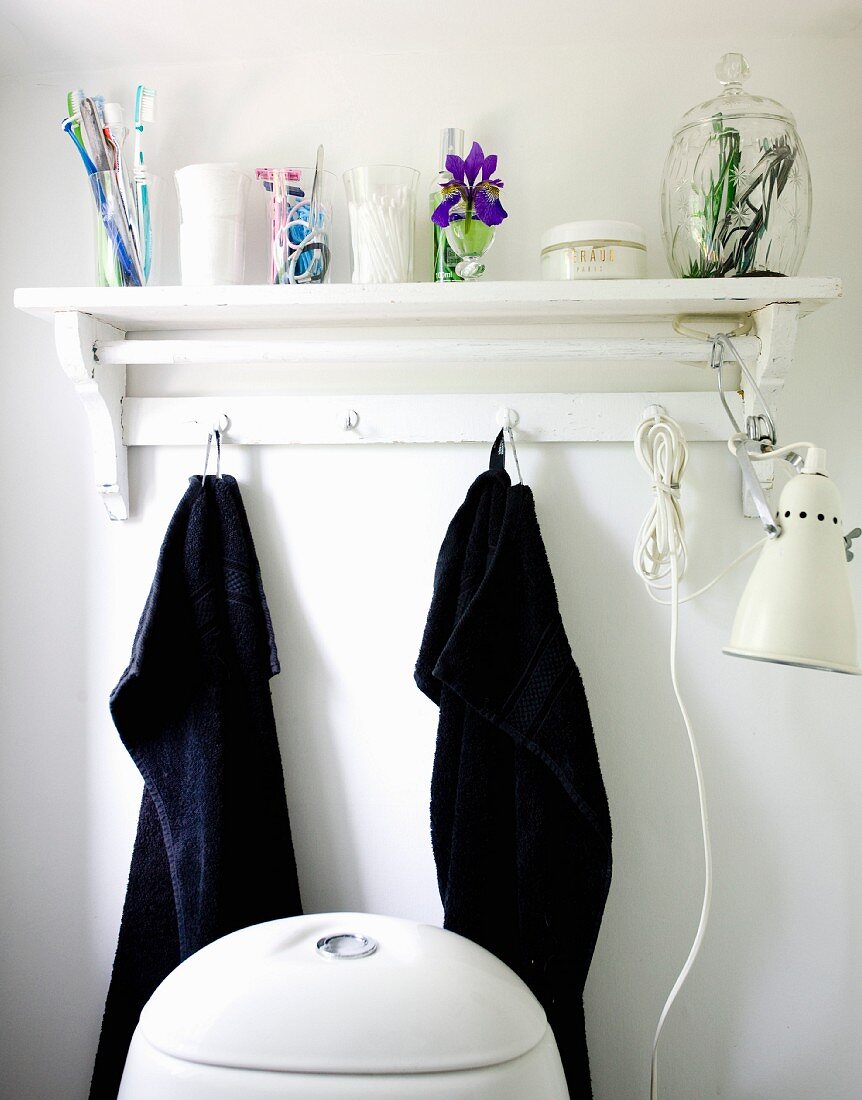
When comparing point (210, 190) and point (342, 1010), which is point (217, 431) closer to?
point (210, 190)

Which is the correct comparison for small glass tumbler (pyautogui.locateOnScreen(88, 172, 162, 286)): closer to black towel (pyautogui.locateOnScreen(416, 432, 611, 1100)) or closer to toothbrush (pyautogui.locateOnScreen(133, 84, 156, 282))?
toothbrush (pyautogui.locateOnScreen(133, 84, 156, 282))

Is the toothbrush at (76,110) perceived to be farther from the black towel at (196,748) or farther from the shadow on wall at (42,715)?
the black towel at (196,748)

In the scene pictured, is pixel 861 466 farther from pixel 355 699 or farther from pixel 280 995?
pixel 280 995

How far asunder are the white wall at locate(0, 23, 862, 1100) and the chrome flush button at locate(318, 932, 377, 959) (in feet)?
1.15

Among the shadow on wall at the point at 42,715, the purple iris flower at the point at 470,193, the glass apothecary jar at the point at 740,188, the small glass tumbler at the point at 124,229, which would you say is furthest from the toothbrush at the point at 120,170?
the glass apothecary jar at the point at 740,188

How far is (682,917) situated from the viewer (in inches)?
41.8

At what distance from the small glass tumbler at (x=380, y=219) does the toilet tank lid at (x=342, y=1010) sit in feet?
2.20

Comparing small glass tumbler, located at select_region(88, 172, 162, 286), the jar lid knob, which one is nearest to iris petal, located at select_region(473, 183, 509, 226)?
the jar lid knob

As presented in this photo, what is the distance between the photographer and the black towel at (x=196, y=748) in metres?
1.00

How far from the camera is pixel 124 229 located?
3.23 ft

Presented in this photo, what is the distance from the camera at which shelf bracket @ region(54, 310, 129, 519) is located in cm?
99

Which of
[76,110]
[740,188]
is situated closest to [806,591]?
[740,188]

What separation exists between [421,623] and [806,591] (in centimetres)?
46

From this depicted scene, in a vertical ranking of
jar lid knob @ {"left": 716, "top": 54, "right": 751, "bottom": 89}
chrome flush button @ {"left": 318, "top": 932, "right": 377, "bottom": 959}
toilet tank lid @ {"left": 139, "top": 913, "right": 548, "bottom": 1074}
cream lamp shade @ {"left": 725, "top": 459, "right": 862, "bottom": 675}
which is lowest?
toilet tank lid @ {"left": 139, "top": 913, "right": 548, "bottom": 1074}
